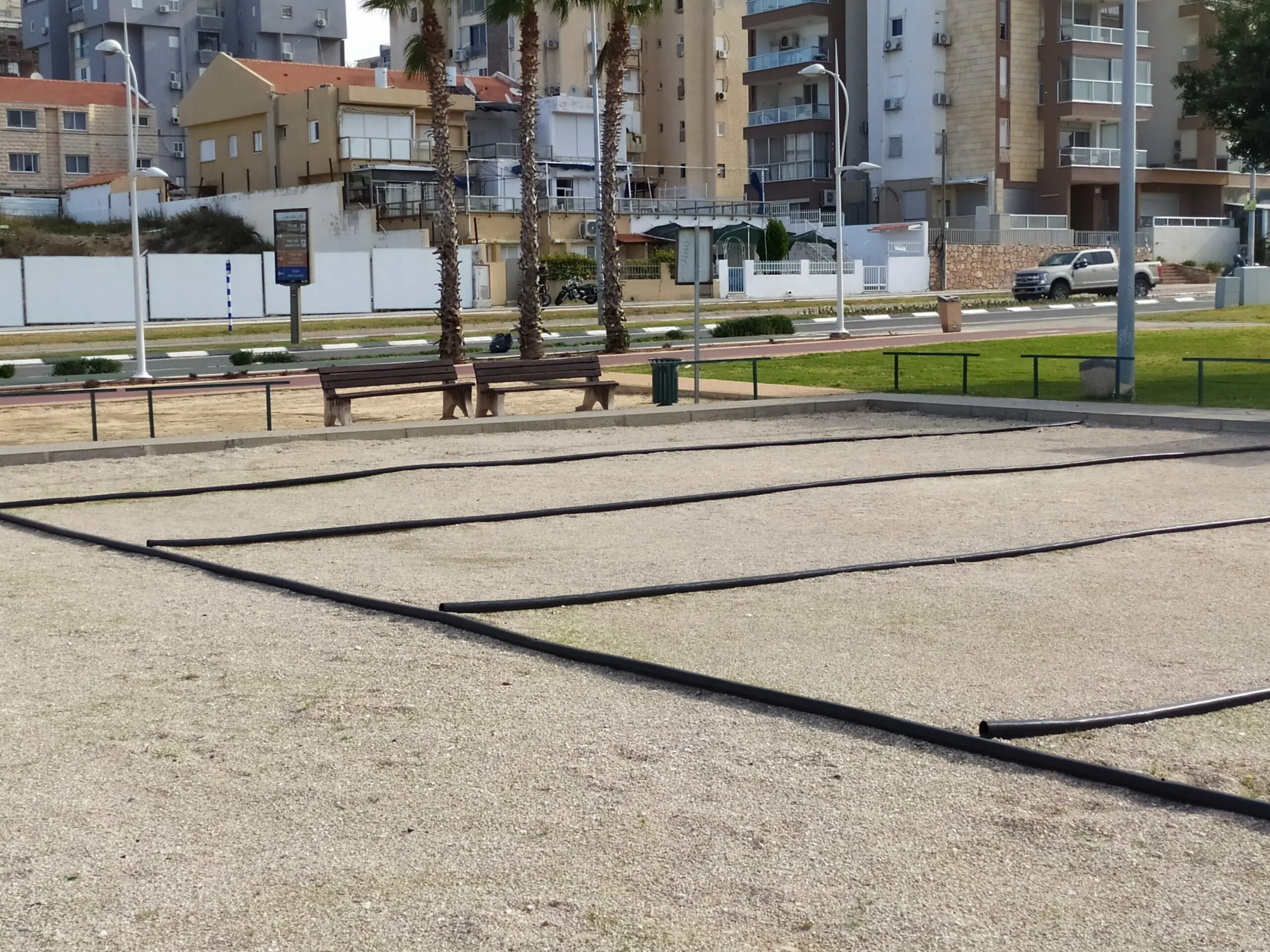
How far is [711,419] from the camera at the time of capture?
19531mm

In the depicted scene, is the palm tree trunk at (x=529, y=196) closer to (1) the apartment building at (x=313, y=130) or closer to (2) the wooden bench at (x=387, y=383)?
(2) the wooden bench at (x=387, y=383)

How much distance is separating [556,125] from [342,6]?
2732cm

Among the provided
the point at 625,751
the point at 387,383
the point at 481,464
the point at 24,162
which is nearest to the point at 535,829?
the point at 625,751

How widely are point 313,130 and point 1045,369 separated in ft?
161

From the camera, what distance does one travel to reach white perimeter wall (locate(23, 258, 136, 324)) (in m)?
48.1

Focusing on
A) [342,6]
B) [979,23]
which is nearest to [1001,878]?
[979,23]

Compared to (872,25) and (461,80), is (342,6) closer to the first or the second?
(461,80)

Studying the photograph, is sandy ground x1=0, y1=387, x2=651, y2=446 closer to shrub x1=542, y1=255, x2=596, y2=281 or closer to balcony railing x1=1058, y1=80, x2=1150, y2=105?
shrub x1=542, y1=255, x2=596, y2=281

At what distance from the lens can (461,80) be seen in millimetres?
78938

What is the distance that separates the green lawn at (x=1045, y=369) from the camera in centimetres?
2112

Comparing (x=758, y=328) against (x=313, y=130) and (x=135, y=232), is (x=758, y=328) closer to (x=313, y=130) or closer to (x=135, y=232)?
(x=135, y=232)

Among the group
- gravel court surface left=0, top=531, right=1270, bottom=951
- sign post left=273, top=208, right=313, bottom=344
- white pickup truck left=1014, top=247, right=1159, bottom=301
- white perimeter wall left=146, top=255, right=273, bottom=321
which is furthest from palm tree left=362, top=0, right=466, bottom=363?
white pickup truck left=1014, top=247, right=1159, bottom=301

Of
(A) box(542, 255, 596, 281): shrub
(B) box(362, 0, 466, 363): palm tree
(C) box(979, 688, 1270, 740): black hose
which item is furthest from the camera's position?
(A) box(542, 255, 596, 281): shrub

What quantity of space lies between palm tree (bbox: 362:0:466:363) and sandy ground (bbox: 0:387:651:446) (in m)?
6.16
